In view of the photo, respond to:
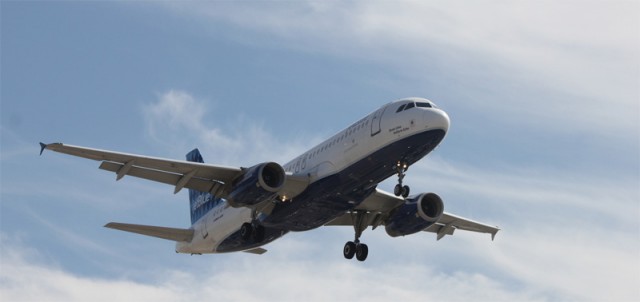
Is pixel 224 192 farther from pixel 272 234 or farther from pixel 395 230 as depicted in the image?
pixel 395 230

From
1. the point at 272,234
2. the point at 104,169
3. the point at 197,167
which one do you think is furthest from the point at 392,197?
the point at 104,169

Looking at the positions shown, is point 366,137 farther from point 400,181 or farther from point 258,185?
point 258,185

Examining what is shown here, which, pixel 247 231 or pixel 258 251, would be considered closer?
pixel 247 231

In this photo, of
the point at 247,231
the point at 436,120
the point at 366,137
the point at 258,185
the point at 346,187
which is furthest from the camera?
the point at 247,231

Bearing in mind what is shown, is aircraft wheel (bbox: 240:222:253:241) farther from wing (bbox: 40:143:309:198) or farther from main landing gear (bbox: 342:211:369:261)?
main landing gear (bbox: 342:211:369:261)

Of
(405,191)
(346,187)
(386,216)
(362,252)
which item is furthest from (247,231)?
(405,191)

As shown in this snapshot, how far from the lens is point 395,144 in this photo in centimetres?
4600

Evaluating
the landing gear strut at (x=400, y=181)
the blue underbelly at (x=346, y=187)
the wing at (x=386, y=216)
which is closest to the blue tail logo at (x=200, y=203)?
the wing at (x=386, y=216)

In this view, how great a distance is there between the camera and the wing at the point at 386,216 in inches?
2156

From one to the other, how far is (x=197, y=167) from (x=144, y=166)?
2279 millimetres

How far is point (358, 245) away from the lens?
5450 centimetres

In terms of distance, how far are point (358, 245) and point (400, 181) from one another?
8424 millimetres

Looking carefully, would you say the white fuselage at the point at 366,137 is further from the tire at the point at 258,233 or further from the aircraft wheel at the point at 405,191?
the aircraft wheel at the point at 405,191

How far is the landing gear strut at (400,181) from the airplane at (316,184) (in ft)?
0.13
